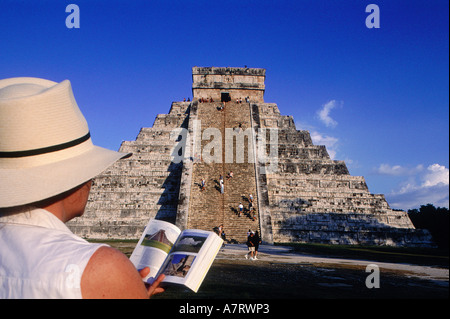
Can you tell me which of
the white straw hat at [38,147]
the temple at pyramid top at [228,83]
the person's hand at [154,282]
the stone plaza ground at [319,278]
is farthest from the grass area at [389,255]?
the temple at pyramid top at [228,83]

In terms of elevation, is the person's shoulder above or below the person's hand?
above

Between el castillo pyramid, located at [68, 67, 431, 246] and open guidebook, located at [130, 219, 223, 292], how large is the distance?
11583 mm

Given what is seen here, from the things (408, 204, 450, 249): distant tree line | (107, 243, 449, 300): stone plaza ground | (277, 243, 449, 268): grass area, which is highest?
(107, 243, 449, 300): stone plaza ground

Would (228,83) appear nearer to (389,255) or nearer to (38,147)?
(389,255)

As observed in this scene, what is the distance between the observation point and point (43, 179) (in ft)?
5.00

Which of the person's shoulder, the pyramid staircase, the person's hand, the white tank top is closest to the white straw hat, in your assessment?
the white tank top

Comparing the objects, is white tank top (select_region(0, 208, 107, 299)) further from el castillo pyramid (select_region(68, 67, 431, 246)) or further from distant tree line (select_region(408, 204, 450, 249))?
distant tree line (select_region(408, 204, 450, 249))

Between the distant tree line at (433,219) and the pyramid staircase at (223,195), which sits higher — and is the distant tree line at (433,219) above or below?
below

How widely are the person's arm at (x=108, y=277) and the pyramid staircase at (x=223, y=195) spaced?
12933 millimetres

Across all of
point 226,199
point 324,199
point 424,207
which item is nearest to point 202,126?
point 226,199

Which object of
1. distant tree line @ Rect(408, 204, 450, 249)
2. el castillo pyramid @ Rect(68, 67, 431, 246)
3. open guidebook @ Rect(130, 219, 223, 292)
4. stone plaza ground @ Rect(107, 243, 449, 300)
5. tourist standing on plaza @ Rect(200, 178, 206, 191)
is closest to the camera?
open guidebook @ Rect(130, 219, 223, 292)

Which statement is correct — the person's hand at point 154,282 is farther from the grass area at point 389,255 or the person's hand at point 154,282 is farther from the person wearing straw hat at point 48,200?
the grass area at point 389,255

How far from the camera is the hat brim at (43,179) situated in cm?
144

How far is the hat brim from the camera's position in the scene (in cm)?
144
